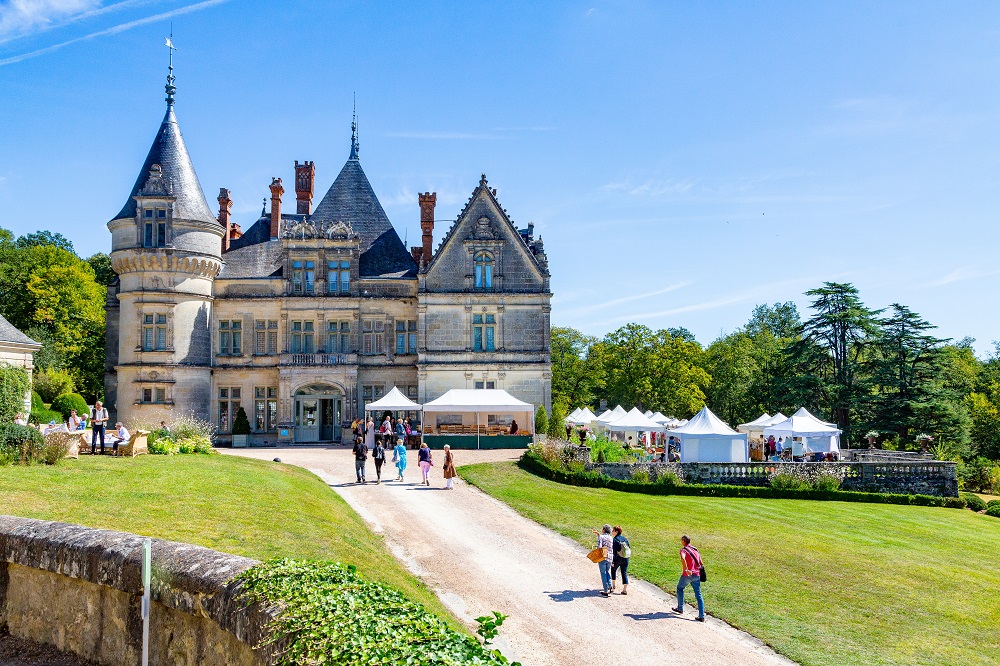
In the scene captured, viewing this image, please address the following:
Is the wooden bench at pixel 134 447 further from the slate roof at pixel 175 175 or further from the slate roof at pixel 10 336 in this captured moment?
the slate roof at pixel 175 175

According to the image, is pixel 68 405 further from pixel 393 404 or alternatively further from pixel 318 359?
pixel 393 404

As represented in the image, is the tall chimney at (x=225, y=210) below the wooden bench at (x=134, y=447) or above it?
above

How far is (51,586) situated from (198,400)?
36.3 meters

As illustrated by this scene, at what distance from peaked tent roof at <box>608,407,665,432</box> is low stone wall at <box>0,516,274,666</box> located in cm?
3595

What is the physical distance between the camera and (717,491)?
30328 mm

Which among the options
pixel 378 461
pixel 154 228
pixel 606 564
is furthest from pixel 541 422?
pixel 606 564

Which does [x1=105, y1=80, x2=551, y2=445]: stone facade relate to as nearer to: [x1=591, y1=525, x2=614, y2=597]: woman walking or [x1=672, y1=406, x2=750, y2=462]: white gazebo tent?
[x1=672, y1=406, x2=750, y2=462]: white gazebo tent

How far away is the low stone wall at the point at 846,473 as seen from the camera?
31.1 meters

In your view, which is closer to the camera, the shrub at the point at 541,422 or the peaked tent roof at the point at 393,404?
the peaked tent roof at the point at 393,404

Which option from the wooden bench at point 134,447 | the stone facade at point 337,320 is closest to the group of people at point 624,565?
the wooden bench at point 134,447

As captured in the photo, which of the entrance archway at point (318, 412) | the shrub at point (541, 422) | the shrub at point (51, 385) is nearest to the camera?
the shrub at point (541, 422)

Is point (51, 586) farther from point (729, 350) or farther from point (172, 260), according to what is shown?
point (729, 350)

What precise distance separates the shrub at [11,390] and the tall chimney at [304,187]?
22.7 m

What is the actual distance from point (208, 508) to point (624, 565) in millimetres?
8435
